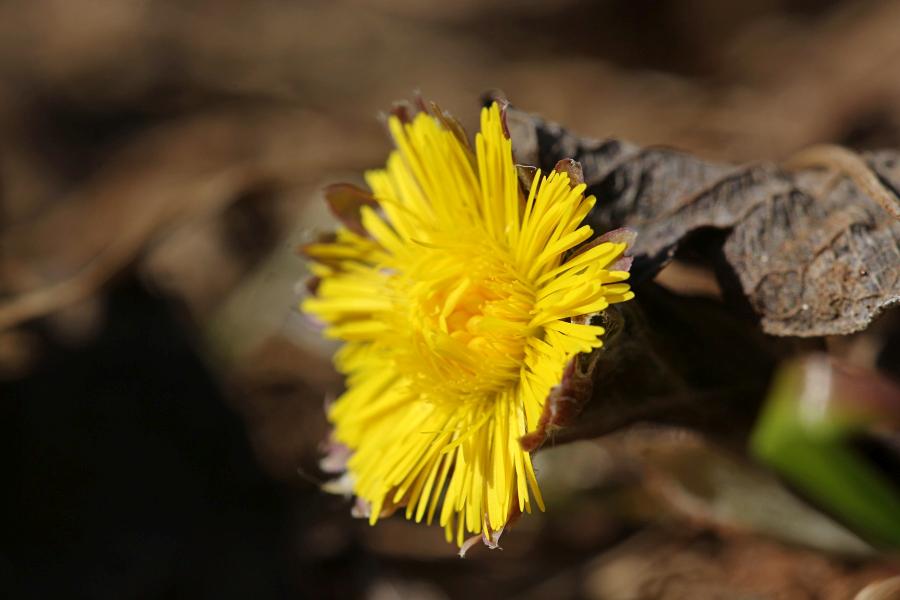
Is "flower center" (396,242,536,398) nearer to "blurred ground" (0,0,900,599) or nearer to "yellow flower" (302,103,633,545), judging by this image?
"yellow flower" (302,103,633,545)

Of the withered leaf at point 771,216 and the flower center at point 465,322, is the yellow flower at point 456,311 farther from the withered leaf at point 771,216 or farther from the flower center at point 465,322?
the withered leaf at point 771,216

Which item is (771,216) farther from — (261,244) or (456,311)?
(261,244)

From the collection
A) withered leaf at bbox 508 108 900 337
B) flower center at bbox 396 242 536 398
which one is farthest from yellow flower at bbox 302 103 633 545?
withered leaf at bbox 508 108 900 337

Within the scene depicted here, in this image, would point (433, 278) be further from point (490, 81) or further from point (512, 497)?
point (490, 81)

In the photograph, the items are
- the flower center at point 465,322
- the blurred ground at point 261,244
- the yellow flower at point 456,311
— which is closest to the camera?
the yellow flower at point 456,311

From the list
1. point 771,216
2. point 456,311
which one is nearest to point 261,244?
point 456,311

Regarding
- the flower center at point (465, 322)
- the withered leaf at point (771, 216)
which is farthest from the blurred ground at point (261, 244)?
the flower center at point (465, 322)
